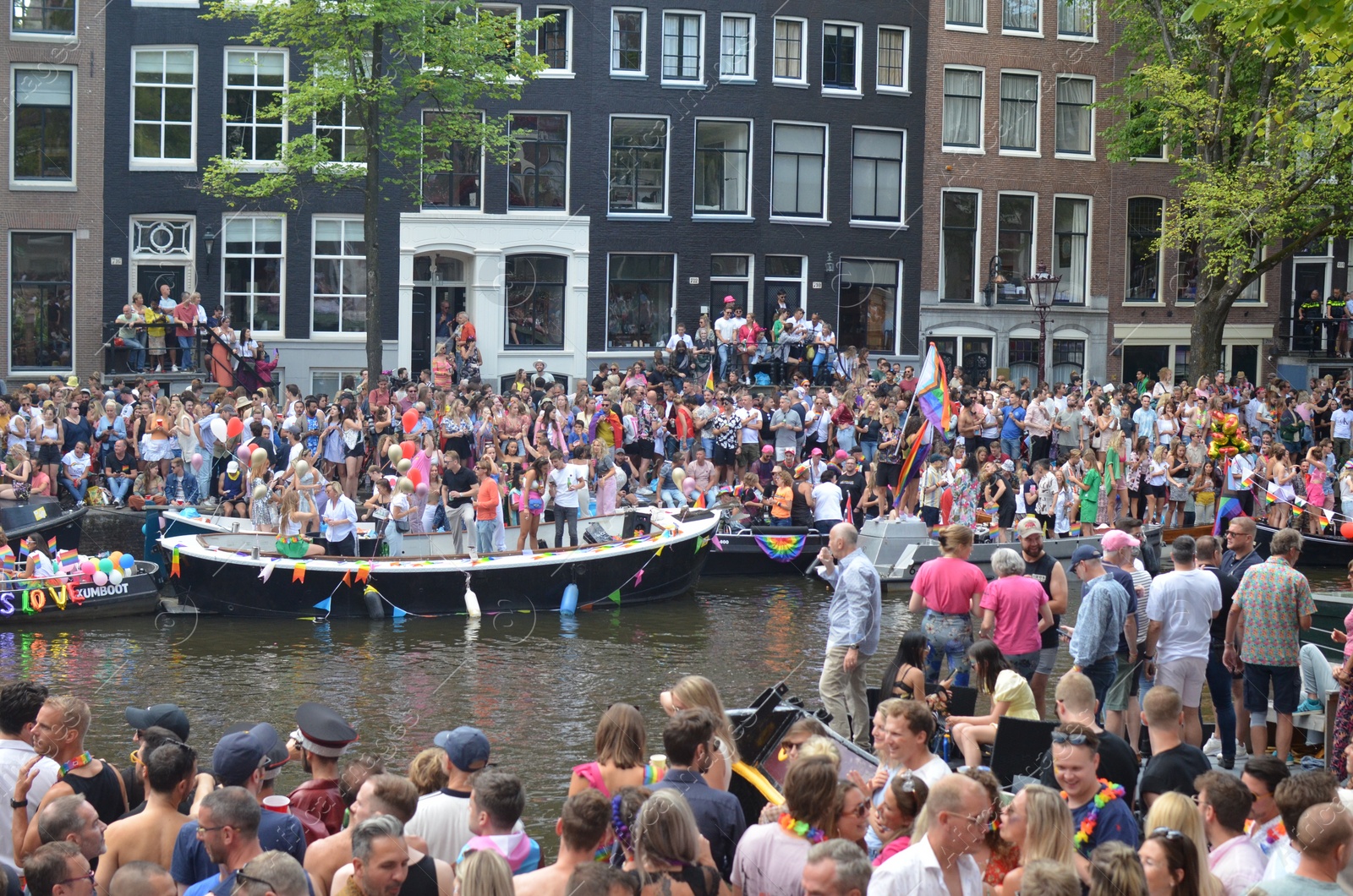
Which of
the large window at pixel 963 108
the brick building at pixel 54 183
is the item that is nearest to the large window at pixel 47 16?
the brick building at pixel 54 183

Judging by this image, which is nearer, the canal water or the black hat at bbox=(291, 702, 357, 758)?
the black hat at bbox=(291, 702, 357, 758)

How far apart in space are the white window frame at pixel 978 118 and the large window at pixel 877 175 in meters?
1.11

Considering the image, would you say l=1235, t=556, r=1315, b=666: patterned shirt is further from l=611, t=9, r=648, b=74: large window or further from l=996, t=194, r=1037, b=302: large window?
l=996, t=194, r=1037, b=302: large window

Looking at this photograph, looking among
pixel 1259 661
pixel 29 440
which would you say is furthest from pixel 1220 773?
pixel 29 440

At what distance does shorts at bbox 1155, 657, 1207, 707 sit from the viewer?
10.6 meters

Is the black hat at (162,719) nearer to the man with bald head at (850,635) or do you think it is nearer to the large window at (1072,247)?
the man with bald head at (850,635)

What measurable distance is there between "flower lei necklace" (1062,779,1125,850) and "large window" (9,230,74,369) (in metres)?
29.5

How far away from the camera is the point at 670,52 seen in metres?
35.5

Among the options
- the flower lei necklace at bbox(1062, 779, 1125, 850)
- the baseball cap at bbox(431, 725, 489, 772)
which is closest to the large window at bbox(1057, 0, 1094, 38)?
the flower lei necklace at bbox(1062, 779, 1125, 850)

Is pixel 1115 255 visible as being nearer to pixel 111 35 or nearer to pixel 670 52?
pixel 670 52

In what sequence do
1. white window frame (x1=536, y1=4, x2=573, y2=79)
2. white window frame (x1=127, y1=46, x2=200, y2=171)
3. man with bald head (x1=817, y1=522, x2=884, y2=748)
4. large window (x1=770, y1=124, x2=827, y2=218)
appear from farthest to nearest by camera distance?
large window (x1=770, y1=124, x2=827, y2=218) < white window frame (x1=536, y1=4, x2=573, y2=79) < white window frame (x1=127, y1=46, x2=200, y2=171) < man with bald head (x1=817, y1=522, x2=884, y2=748)

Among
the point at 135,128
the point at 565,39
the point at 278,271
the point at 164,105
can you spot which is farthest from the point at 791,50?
the point at 135,128

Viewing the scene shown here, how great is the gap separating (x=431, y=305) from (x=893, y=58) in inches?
510

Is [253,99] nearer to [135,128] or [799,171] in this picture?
[135,128]
